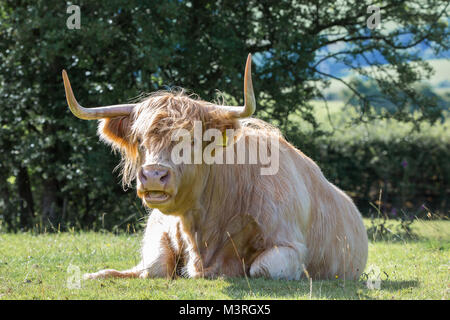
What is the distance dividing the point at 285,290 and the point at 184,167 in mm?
1308

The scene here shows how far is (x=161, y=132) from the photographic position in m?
5.10

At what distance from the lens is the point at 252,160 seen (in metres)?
5.91

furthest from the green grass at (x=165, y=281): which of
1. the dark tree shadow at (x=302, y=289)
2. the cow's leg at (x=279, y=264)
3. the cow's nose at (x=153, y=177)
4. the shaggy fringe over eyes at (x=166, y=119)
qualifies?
the shaggy fringe over eyes at (x=166, y=119)

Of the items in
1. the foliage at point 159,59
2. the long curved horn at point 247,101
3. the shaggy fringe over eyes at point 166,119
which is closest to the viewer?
the long curved horn at point 247,101

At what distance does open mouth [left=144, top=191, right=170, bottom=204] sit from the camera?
4.74 meters

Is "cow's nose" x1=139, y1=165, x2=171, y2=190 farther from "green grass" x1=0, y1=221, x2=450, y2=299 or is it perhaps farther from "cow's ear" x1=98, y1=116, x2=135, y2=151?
"cow's ear" x1=98, y1=116, x2=135, y2=151

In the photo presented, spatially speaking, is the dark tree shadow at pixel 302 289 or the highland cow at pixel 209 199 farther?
the highland cow at pixel 209 199

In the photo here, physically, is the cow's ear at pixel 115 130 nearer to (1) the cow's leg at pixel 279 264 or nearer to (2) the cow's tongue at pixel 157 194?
(2) the cow's tongue at pixel 157 194

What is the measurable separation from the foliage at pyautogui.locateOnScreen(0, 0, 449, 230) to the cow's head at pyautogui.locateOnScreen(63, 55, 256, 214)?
5.47m

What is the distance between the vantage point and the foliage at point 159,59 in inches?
463

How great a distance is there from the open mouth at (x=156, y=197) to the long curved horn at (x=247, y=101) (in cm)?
97

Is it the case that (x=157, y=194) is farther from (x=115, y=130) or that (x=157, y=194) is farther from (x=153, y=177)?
(x=115, y=130)

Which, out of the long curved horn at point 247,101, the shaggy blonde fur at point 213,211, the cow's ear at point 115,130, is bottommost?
the shaggy blonde fur at point 213,211
